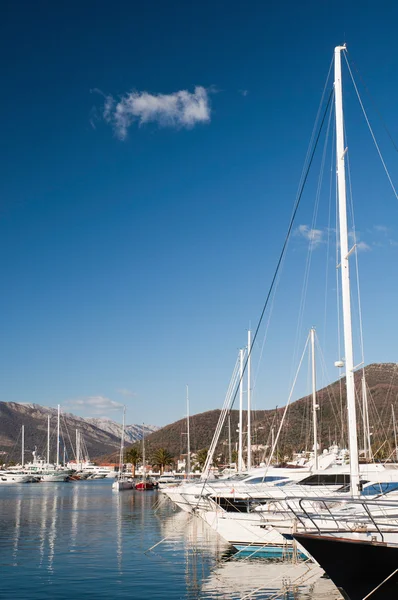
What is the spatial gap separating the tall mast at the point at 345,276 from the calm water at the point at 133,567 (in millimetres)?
5159

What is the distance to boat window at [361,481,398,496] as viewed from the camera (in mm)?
24797

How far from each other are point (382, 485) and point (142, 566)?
442 inches

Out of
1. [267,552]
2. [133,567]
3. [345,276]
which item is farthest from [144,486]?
[345,276]

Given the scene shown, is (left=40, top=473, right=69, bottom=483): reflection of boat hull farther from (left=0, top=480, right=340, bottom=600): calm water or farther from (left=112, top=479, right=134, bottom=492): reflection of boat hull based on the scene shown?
(left=0, top=480, right=340, bottom=600): calm water

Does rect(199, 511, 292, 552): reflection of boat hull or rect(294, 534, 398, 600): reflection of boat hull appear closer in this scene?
rect(294, 534, 398, 600): reflection of boat hull

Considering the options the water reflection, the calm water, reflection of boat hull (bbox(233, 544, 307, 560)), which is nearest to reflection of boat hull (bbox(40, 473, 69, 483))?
the water reflection

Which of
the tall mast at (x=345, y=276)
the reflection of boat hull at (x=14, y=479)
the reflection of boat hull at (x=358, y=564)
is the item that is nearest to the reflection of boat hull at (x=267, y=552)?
the tall mast at (x=345, y=276)

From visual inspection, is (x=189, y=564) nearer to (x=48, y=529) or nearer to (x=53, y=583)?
(x=53, y=583)

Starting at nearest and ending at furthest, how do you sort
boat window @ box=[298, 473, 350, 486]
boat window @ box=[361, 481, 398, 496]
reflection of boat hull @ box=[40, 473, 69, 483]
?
boat window @ box=[361, 481, 398, 496]
boat window @ box=[298, 473, 350, 486]
reflection of boat hull @ box=[40, 473, 69, 483]

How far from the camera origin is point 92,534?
39281 mm

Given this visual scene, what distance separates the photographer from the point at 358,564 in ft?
52.9

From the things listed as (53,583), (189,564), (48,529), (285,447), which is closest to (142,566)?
(189,564)

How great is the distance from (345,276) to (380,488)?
9462mm

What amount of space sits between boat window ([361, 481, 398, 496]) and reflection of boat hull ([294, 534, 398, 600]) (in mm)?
8242
